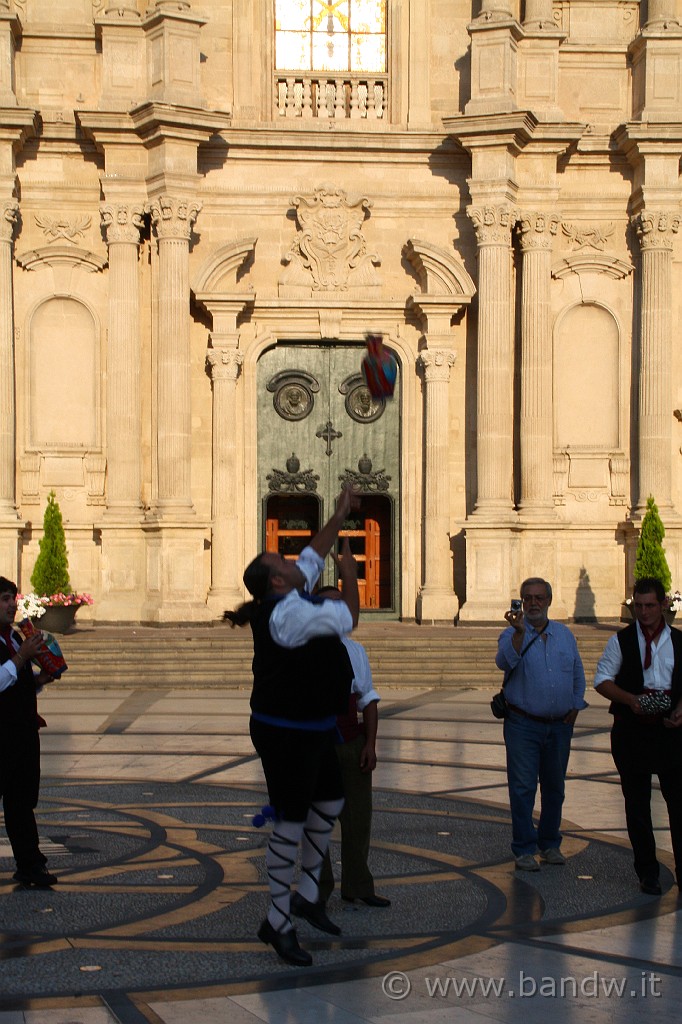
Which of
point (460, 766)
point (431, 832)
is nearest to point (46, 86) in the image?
point (460, 766)

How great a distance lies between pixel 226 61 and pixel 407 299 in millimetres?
5185

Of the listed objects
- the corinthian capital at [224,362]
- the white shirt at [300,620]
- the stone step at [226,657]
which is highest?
the corinthian capital at [224,362]

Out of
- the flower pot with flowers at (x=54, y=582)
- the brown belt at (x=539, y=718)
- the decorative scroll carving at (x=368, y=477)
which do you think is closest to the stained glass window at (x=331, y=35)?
the decorative scroll carving at (x=368, y=477)

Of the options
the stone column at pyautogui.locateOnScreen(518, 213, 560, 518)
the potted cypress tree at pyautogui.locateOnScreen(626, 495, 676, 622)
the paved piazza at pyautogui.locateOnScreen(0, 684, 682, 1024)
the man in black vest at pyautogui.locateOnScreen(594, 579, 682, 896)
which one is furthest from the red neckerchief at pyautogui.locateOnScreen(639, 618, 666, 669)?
the stone column at pyautogui.locateOnScreen(518, 213, 560, 518)

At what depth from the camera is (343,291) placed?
27.2m

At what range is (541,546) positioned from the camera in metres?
26.1

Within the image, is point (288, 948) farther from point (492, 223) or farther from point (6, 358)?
point (492, 223)

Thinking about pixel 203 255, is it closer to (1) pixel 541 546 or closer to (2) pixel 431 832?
(1) pixel 541 546

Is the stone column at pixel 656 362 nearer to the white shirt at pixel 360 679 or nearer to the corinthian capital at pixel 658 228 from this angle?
the corinthian capital at pixel 658 228

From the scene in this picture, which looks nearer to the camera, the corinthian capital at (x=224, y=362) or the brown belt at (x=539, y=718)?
the brown belt at (x=539, y=718)

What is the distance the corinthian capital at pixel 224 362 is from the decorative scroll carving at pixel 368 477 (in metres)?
2.66

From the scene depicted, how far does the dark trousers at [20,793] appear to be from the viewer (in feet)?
29.1

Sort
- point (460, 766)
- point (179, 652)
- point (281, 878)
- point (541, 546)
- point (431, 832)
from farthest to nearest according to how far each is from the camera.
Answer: point (541, 546) → point (179, 652) → point (460, 766) → point (431, 832) → point (281, 878)

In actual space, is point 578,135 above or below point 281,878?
above
